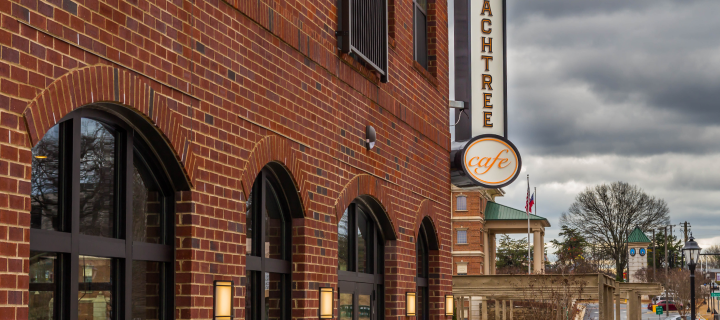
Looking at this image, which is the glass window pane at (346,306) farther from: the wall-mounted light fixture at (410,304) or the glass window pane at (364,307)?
the wall-mounted light fixture at (410,304)

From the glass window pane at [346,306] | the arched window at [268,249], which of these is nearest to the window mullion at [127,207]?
the arched window at [268,249]

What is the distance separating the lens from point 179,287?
6.39 meters

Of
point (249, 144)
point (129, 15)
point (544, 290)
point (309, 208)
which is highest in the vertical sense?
point (129, 15)

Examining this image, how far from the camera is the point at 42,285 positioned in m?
5.06

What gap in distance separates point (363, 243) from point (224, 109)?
4.69 m

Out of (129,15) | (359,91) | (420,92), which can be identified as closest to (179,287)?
(129,15)

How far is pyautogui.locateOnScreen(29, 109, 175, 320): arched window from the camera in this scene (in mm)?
5109

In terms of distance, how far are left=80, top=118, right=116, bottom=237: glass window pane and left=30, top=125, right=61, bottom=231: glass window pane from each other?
0.26m

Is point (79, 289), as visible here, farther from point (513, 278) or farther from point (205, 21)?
point (513, 278)

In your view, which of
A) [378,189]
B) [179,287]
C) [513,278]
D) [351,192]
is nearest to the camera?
[179,287]

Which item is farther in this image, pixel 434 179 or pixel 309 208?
pixel 434 179

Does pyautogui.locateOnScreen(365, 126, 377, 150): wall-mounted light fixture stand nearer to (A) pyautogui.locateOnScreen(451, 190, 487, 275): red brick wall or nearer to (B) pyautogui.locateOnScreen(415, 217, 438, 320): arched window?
(B) pyautogui.locateOnScreen(415, 217, 438, 320): arched window

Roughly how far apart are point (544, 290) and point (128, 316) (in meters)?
19.7

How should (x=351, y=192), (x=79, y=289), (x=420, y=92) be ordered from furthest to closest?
(x=420, y=92) → (x=351, y=192) → (x=79, y=289)
